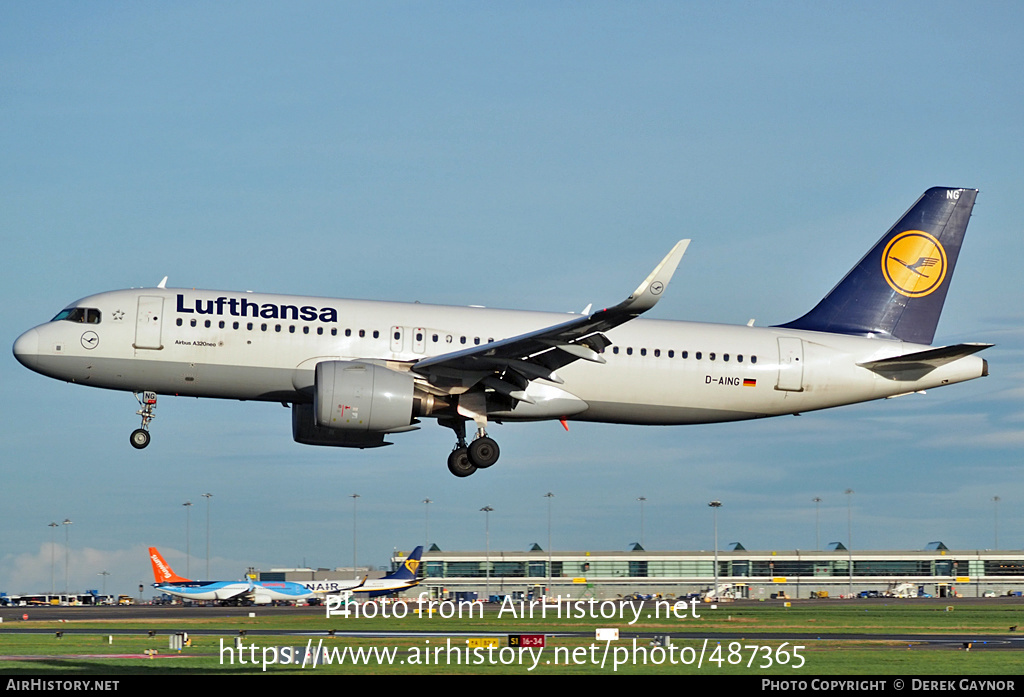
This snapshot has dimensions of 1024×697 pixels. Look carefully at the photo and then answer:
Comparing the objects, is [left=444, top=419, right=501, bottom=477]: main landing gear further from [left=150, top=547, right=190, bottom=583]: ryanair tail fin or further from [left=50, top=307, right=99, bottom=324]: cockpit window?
[left=150, top=547, right=190, bottom=583]: ryanair tail fin

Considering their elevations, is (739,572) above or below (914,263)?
below

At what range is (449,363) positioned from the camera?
34.4 meters

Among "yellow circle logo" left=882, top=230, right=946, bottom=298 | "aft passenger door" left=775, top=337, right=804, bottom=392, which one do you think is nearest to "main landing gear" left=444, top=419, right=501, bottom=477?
"aft passenger door" left=775, top=337, right=804, bottom=392

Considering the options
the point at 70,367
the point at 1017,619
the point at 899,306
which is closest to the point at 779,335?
the point at 899,306

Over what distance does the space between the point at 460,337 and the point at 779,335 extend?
10.6m

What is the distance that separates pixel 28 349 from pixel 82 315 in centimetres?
180

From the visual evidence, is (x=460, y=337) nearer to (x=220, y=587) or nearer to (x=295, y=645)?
(x=295, y=645)

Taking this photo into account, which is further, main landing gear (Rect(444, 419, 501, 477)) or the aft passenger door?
the aft passenger door

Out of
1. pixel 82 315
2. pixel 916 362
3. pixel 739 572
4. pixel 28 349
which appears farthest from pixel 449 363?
pixel 739 572

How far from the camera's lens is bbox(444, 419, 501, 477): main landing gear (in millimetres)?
36719

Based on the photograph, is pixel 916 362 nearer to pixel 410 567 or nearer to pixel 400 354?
pixel 400 354

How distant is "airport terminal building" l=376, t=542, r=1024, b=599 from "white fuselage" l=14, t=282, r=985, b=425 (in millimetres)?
86722

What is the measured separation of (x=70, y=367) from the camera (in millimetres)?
35750
